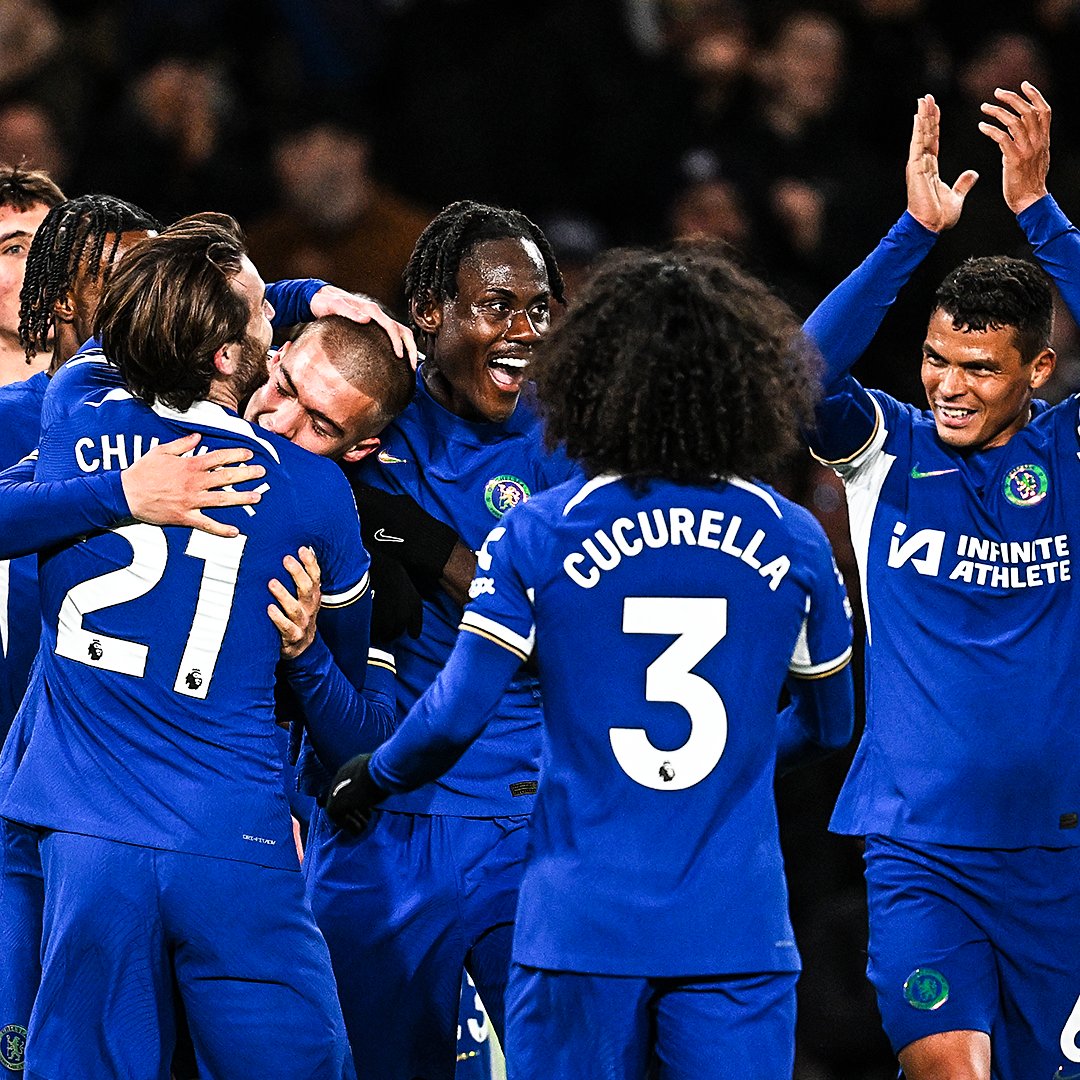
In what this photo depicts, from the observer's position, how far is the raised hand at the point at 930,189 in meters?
4.95

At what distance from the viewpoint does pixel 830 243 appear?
9.13m

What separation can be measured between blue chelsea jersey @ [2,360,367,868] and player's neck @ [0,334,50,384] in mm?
1357

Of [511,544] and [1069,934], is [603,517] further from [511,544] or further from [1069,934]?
[1069,934]

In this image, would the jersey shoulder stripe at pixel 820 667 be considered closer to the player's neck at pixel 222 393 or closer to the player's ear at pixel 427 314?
the player's neck at pixel 222 393

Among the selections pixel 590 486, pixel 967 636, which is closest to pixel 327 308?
pixel 590 486

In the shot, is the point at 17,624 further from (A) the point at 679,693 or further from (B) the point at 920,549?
(B) the point at 920,549

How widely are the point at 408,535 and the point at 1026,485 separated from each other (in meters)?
1.61

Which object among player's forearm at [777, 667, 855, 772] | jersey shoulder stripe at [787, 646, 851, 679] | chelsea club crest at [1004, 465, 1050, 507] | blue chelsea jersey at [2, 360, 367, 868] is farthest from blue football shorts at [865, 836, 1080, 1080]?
blue chelsea jersey at [2, 360, 367, 868]

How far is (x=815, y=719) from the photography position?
3793 mm

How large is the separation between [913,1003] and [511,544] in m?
1.96

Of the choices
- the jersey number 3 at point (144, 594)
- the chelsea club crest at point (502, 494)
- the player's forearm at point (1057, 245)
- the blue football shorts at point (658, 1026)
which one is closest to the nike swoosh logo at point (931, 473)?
the player's forearm at point (1057, 245)

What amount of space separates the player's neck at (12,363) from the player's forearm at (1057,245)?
2.68 m

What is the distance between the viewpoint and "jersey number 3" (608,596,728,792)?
3.46 meters

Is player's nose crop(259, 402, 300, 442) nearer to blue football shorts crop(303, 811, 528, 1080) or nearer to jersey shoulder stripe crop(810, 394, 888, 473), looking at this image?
blue football shorts crop(303, 811, 528, 1080)
